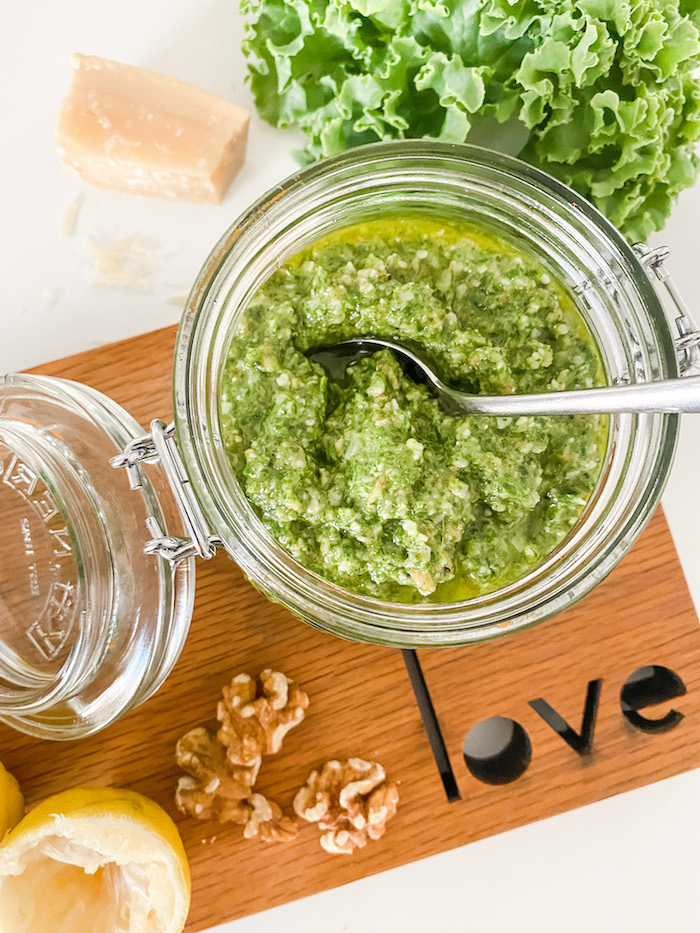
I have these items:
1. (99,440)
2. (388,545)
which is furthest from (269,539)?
(99,440)

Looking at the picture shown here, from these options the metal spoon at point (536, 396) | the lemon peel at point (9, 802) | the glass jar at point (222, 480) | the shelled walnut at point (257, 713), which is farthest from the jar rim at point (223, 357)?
the lemon peel at point (9, 802)

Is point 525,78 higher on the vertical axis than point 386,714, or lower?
higher

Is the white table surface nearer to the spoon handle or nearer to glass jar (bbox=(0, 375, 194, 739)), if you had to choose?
glass jar (bbox=(0, 375, 194, 739))

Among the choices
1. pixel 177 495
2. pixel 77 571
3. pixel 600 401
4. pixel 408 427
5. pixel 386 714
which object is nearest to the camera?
pixel 600 401

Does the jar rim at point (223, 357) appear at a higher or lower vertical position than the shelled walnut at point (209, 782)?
higher

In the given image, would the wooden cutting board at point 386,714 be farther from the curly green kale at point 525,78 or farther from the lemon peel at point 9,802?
the curly green kale at point 525,78

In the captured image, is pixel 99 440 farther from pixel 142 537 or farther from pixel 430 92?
pixel 430 92

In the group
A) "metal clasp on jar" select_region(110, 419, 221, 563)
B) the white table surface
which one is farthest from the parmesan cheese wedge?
"metal clasp on jar" select_region(110, 419, 221, 563)

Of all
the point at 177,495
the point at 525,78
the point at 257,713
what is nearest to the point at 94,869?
the point at 257,713

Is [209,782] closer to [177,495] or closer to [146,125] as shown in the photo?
[177,495]
